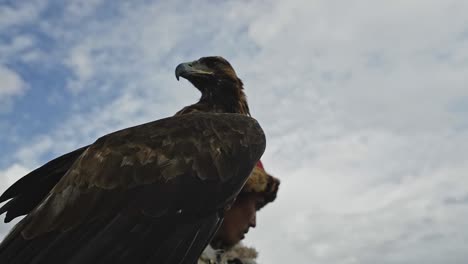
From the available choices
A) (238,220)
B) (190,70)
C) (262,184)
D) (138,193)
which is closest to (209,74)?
(190,70)

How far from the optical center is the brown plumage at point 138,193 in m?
4.21

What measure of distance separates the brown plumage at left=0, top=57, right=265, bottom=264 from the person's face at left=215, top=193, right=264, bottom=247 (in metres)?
1.09

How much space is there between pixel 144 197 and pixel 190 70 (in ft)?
8.80

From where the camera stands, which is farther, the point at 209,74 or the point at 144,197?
the point at 209,74

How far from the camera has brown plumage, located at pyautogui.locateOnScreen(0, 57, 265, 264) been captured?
421cm

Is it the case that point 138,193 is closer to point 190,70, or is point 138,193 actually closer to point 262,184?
point 262,184

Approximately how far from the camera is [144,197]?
177 inches

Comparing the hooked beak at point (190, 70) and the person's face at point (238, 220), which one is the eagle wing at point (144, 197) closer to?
the person's face at point (238, 220)

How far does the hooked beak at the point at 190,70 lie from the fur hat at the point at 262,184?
1.40m

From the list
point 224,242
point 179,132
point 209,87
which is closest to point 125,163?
point 179,132

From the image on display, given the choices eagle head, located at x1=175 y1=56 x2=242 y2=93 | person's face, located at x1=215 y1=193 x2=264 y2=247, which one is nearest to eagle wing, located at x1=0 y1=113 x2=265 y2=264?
person's face, located at x1=215 y1=193 x2=264 y2=247

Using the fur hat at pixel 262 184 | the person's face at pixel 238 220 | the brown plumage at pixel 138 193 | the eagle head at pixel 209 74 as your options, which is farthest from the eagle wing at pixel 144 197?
the eagle head at pixel 209 74

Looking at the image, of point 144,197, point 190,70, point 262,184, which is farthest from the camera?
point 190,70

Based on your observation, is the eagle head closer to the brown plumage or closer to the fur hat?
the fur hat
